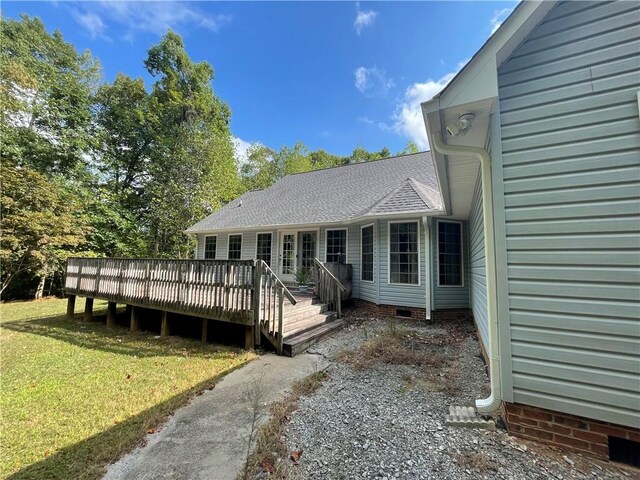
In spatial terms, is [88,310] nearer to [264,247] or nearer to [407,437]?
[264,247]

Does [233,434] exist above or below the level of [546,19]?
below

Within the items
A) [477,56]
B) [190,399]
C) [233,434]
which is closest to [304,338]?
[190,399]

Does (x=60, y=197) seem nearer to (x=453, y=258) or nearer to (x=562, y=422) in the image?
(x=453, y=258)

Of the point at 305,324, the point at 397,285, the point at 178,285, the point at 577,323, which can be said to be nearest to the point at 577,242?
the point at 577,323

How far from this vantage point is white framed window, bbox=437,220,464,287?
7688 millimetres

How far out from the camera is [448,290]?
761 cm

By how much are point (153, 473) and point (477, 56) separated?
4774 mm

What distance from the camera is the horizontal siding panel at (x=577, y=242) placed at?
6.91 feet

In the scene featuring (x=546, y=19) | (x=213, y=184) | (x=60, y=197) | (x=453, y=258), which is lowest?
(x=453, y=258)

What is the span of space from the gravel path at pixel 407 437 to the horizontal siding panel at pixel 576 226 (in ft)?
6.01

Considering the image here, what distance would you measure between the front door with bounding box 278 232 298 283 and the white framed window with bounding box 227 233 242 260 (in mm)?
2421

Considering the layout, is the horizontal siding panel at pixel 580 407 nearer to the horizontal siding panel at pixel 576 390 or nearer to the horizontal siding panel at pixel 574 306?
the horizontal siding panel at pixel 576 390

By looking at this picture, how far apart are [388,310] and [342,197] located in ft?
16.7

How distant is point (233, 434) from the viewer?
9.41ft
